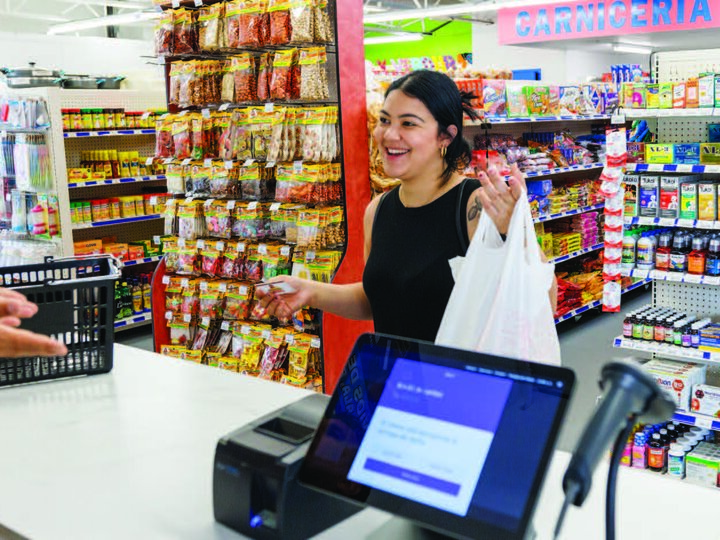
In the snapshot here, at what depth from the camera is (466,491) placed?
110 centimetres

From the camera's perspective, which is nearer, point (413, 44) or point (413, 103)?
point (413, 103)

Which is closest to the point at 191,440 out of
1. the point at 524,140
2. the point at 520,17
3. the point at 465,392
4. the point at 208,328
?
the point at 465,392

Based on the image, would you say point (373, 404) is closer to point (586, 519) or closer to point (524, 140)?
point (586, 519)

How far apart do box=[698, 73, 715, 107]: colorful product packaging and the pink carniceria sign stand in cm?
677

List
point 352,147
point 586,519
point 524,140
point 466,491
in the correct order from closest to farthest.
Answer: point 466,491
point 586,519
point 352,147
point 524,140

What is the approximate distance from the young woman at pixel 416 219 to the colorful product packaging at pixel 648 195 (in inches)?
94.1

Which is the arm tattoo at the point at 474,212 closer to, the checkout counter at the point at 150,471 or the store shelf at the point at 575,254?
the checkout counter at the point at 150,471

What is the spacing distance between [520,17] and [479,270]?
12.0 meters

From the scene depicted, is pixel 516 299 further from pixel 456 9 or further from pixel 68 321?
pixel 456 9

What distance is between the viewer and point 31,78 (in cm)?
691

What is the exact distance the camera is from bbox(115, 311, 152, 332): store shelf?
7391 mm

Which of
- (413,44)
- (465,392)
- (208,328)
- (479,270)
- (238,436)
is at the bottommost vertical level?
(208,328)

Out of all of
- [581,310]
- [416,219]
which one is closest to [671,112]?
[416,219]

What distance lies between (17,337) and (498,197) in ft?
3.28
